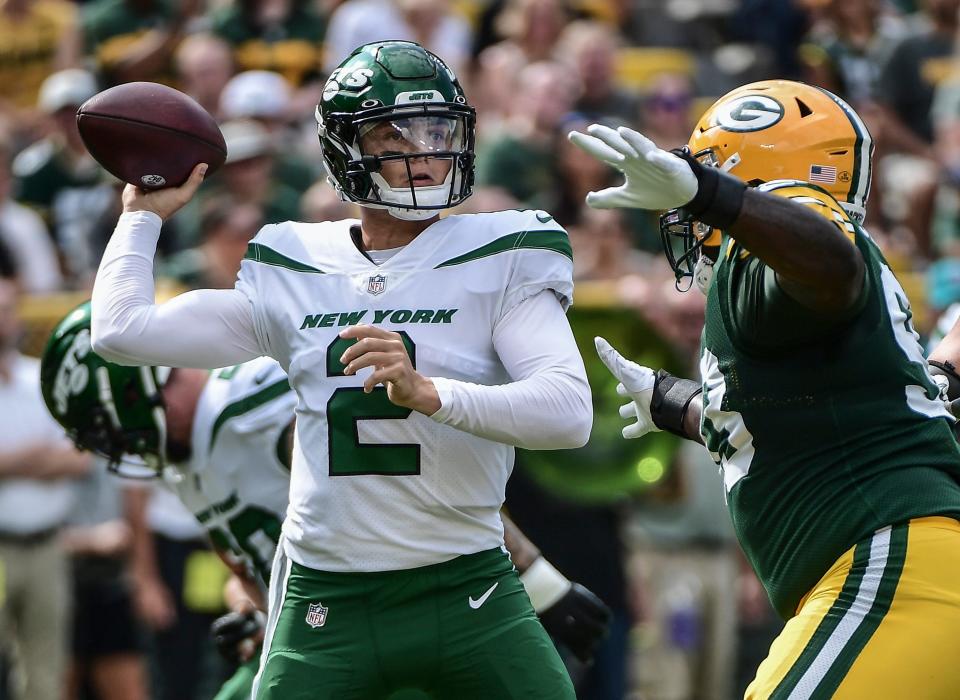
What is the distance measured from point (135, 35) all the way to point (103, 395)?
21.0 ft

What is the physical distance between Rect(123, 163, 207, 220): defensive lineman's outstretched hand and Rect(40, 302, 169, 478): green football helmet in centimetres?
75

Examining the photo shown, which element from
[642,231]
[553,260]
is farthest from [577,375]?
[642,231]

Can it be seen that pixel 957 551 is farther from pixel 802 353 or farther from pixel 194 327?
pixel 194 327

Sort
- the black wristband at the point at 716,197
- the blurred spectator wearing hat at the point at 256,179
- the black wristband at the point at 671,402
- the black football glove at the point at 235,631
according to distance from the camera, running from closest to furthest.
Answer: the black wristband at the point at 716,197 < the black wristband at the point at 671,402 < the black football glove at the point at 235,631 < the blurred spectator wearing hat at the point at 256,179

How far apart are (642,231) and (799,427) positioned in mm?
5234

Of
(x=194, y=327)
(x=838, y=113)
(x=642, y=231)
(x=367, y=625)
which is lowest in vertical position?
(x=642, y=231)

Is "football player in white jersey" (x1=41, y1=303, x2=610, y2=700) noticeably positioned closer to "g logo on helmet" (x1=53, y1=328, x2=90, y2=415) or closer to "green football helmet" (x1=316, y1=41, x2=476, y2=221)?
"g logo on helmet" (x1=53, y1=328, x2=90, y2=415)

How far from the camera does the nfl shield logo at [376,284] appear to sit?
365 centimetres

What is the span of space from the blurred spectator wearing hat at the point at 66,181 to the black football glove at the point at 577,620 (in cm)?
519

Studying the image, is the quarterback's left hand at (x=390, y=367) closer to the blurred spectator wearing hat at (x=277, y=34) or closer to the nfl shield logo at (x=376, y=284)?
the nfl shield logo at (x=376, y=284)

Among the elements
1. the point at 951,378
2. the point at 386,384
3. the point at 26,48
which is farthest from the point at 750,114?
the point at 26,48

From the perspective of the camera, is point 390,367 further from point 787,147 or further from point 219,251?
point 219,251

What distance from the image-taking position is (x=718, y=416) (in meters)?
3.56

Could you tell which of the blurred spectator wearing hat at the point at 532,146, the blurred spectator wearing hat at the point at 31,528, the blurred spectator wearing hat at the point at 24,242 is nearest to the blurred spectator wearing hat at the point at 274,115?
the blurred spectator wearing hat at the point at 532,146
